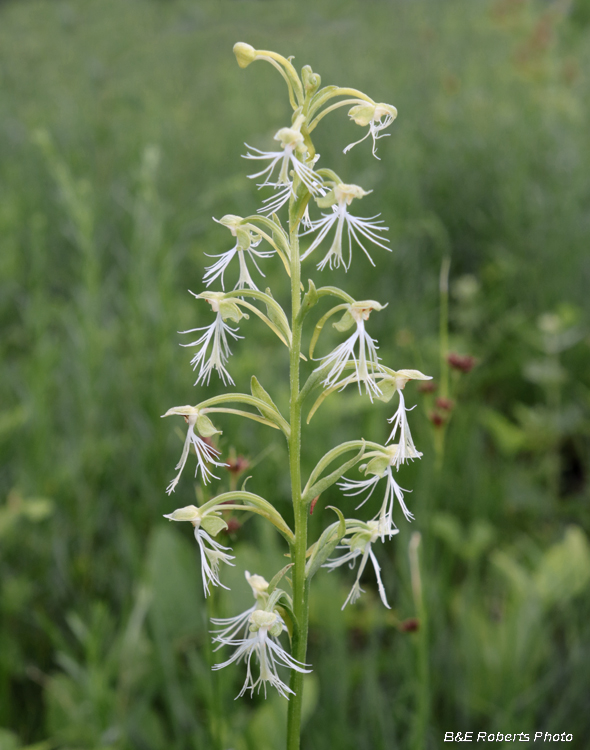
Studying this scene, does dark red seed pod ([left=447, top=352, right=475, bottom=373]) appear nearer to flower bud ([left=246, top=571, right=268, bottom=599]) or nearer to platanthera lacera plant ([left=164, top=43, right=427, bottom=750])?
platanthera lacera plant ([left=164, top=43, right=427, bottom=750])

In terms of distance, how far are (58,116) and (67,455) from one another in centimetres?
531

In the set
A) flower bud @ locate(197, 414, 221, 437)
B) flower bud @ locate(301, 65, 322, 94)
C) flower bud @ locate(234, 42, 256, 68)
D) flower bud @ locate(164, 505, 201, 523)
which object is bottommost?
flower bud @ locate(164, 505, 201, 523)

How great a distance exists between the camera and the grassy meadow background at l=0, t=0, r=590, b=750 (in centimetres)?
185

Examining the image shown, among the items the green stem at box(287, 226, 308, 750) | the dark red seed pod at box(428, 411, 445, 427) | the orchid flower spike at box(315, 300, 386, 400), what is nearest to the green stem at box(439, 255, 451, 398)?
the dark red seed pod at box(428, 411, 445, 427)

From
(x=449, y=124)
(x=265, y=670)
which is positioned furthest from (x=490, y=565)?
(x=449, y=124)

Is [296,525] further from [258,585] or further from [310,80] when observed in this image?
[310,80]

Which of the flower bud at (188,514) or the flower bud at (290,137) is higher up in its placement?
the flower bud at (290,137)

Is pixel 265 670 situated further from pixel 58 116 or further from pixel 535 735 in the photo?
pixel 58 116

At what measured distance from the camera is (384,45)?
30.1ft

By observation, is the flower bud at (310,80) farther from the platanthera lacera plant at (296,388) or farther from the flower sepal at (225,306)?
the flower sepal at (225,306)

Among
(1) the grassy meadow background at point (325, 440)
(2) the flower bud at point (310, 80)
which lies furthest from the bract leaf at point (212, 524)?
(2) the flower bud at point (310, 80)

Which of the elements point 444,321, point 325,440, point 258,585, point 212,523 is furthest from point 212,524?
point 325,440

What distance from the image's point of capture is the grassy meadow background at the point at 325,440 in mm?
1854

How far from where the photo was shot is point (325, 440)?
256 centimetres
